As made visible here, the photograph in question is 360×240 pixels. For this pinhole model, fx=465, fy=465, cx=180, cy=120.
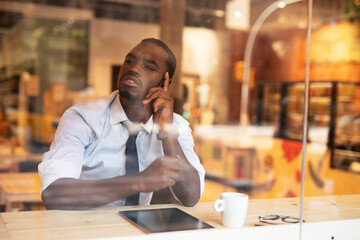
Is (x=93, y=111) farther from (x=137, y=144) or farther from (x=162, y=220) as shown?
(x=162, y=220)

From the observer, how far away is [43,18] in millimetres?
7293

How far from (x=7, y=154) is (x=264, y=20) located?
535 cm

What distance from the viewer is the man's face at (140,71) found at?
1.64 m

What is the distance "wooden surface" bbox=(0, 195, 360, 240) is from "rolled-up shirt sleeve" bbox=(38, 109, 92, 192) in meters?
0.15

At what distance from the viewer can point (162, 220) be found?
1397 millimetres

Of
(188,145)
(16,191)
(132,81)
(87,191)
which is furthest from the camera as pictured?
(16,191)

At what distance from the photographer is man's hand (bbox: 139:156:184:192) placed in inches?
63.6

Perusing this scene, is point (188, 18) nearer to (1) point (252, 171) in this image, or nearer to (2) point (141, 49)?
(2) point (141, 49)

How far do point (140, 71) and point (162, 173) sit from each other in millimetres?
369

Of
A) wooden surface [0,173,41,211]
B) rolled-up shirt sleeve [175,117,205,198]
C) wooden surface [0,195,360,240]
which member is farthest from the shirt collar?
wooden surface [0,173,41,211]

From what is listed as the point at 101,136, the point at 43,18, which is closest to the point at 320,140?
the point at 101,136

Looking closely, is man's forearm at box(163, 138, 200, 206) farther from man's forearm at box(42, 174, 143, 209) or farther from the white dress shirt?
man's forearm at box(42, 174, 143, 209)

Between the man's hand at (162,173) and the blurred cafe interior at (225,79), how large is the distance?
156 millimetres

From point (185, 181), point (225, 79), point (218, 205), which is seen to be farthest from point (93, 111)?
point (225, 79)
